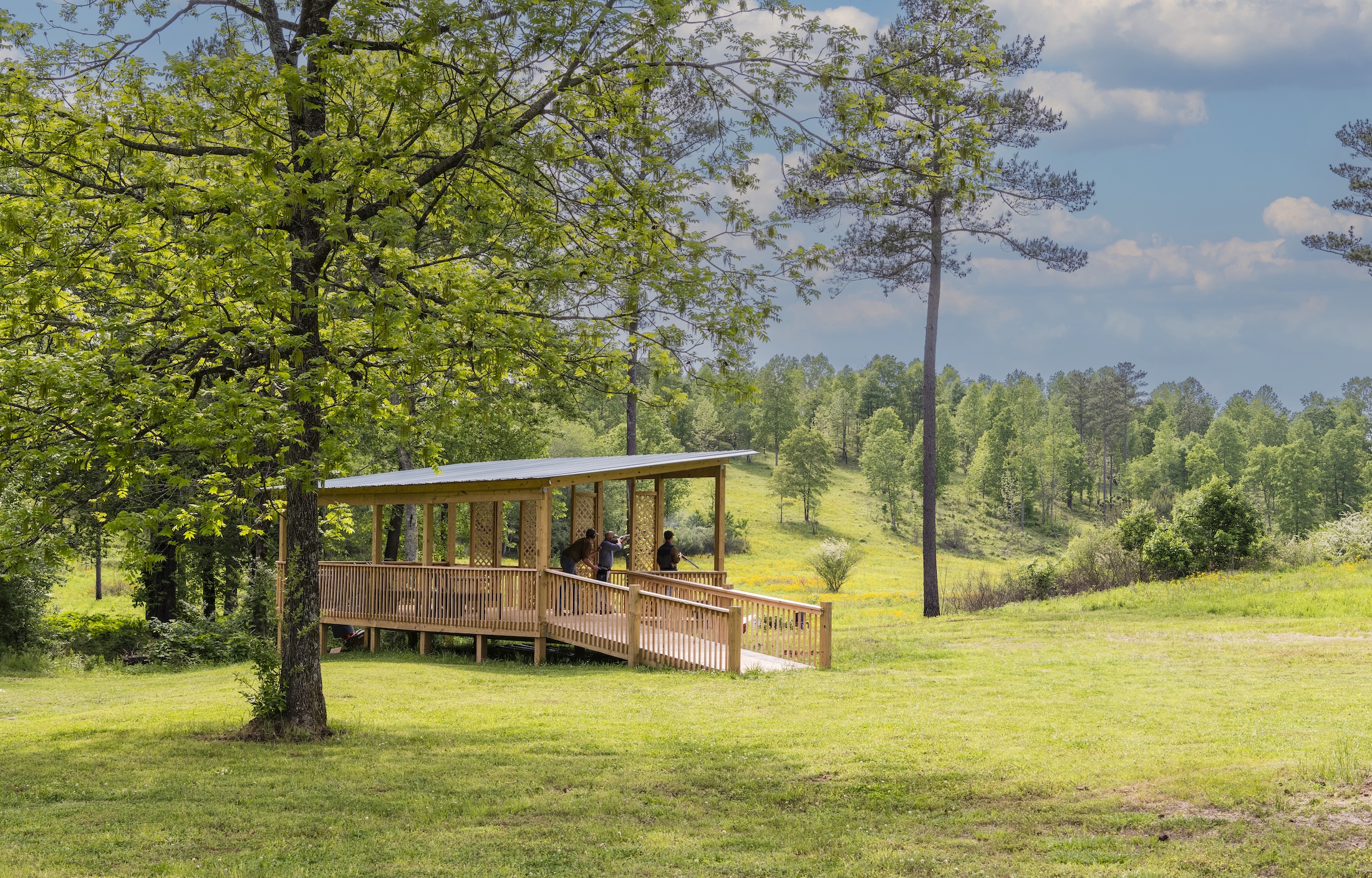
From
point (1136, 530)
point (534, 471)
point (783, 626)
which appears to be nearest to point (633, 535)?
point (534, 471)

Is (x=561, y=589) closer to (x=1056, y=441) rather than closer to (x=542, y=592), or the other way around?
(x=542, y=592)

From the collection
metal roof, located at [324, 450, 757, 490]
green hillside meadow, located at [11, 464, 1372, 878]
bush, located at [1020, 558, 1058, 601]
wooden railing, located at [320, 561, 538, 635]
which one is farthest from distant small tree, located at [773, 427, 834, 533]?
green hillside meadow, located at [11, 464, 1372, 878]

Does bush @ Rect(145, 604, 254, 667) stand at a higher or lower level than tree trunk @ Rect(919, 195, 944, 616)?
lower

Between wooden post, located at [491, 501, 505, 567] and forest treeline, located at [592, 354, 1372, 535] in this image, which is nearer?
wooden post, located at [491, 501, 505, 567]

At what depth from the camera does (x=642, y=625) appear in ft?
47.0

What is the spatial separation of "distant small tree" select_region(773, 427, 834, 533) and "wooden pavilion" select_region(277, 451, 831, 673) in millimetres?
50843

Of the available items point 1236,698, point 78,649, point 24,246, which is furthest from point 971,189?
point 78,649

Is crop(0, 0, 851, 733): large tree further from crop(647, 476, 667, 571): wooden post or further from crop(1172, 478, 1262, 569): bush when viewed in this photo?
crop(1172, 478, 1262, 569): bush

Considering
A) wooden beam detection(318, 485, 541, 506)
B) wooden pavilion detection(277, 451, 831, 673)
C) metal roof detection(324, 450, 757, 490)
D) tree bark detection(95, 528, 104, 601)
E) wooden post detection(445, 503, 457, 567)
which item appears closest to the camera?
wooden pavilion detection(277, 451, 831, 673)

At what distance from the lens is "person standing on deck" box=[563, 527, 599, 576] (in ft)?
52.3

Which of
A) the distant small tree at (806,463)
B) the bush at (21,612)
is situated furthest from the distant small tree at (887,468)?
the bush at (21,612)

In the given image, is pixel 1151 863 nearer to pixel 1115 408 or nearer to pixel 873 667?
pixel 873 667

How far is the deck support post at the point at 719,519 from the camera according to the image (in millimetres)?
16984

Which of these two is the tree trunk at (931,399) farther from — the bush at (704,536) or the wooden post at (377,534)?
the bush at (704,536)
